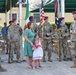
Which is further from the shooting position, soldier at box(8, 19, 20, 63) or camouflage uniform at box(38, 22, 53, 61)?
camouflage uniform at box(38, 22, 53, 61)

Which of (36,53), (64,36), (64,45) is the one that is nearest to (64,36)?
(64,36)

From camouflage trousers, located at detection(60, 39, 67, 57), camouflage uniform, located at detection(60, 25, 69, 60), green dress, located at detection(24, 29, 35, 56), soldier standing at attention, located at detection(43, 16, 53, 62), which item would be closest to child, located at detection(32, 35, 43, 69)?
green dress, located at detection(24, 29, 35, 56)

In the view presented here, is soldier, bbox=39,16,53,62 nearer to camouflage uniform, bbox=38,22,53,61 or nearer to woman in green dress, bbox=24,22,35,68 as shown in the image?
camouflage uniform, bbox=38,22,53,61

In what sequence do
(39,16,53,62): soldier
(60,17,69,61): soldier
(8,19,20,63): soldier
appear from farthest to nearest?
(60,17,69,61): soldier, (39,16,53,62): soldier, (8,19,20,63): soldier

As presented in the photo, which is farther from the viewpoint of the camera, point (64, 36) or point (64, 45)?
point (64, 45)

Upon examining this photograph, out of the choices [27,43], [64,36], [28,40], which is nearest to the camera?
[28,40]

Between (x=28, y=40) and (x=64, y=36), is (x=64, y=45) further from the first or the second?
(x=28, y=40)

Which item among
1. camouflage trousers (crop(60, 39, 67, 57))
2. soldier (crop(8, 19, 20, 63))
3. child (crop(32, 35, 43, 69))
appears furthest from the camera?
camouflage trousers (crop(60, 39, 67, 57))

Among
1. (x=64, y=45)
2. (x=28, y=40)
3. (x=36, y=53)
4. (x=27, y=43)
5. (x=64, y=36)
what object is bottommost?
(x=36, y=53)

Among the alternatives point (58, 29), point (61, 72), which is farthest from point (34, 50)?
point (58, 29)

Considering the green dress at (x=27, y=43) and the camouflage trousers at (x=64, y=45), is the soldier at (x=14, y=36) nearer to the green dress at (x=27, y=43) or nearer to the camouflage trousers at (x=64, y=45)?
the green dress at (x=27, y=43)

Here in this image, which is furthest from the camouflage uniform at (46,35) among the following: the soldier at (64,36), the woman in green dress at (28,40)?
the woman in green dress at (28,40)

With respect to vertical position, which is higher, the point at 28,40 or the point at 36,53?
the point at 28,40

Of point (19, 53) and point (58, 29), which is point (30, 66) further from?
point (58, 29)
